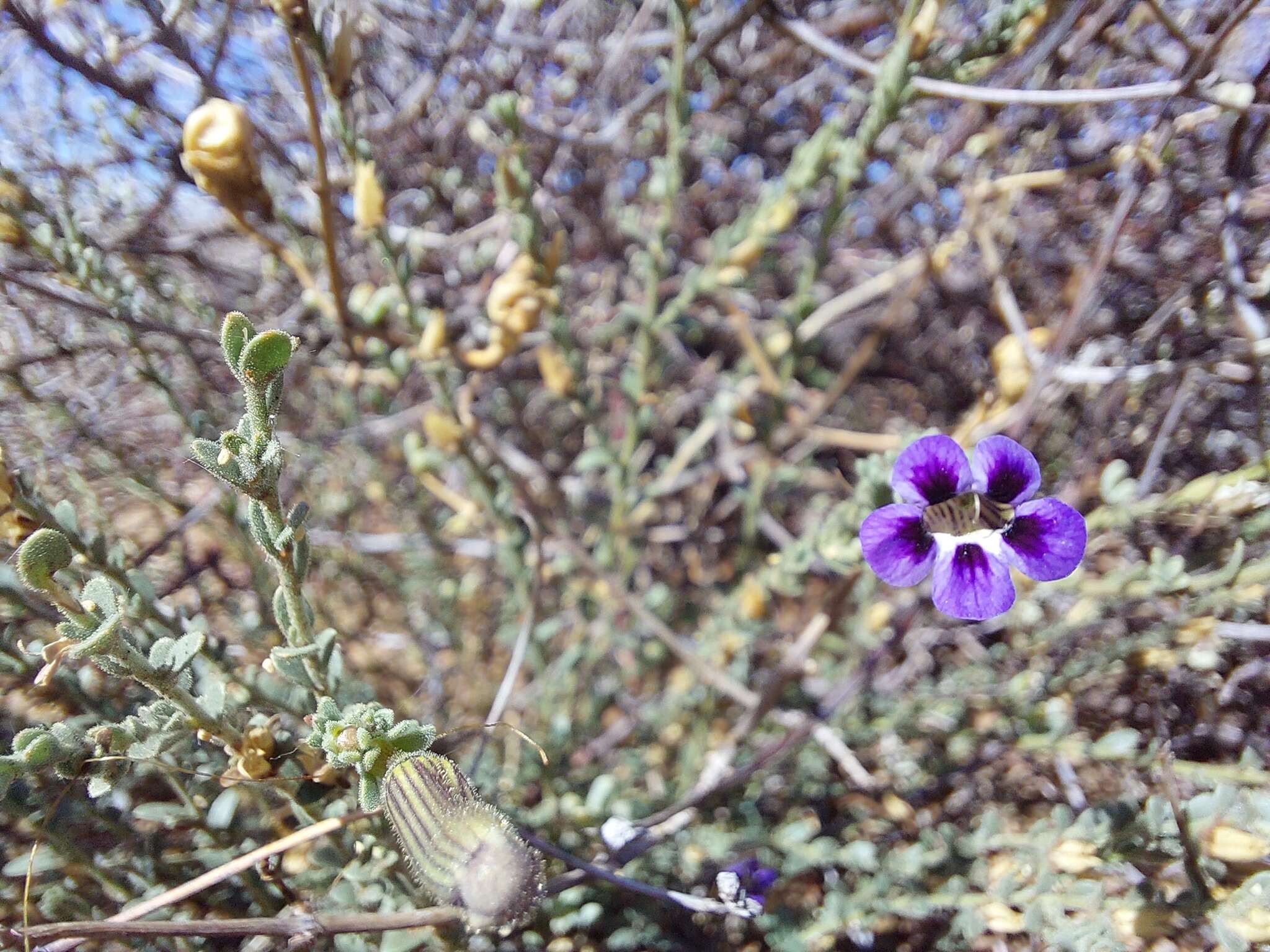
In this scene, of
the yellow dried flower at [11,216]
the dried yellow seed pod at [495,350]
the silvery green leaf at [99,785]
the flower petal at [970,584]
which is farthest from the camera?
the dried yellow seed pod at [495,350]

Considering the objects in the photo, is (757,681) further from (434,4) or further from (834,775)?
(434,4)

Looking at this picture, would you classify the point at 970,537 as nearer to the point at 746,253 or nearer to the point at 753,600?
the point at 753,600

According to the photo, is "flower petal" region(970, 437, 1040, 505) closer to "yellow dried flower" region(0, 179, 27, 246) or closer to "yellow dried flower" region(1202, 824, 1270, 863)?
"yellow dried flower" region(1202, 824, 1270, 863)

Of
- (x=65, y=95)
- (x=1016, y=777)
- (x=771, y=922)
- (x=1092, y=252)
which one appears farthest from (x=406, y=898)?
(x=1092, y=252)

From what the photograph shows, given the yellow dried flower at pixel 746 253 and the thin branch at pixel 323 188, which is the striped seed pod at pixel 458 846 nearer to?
the thin branch at pixel 323 188

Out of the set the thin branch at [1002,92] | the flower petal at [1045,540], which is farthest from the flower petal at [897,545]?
the thin branch at [1002,92]
